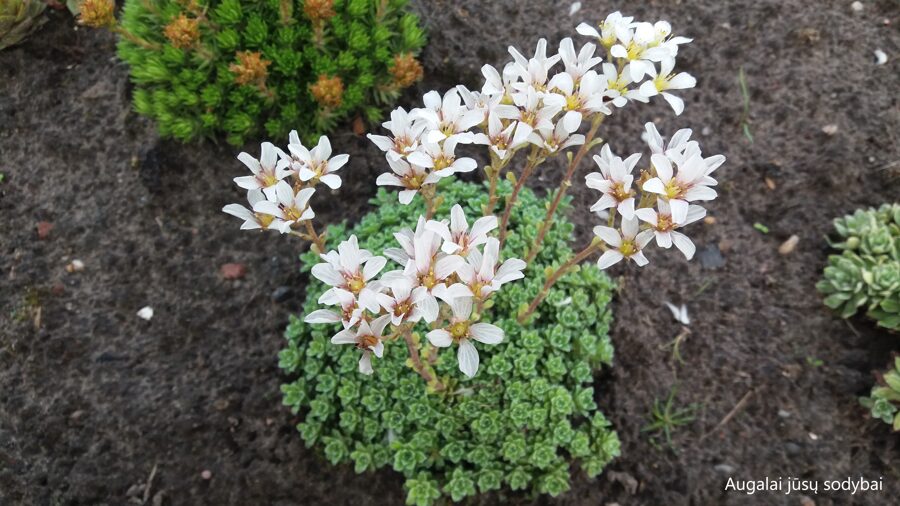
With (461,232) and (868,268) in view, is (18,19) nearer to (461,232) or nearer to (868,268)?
(461,232)

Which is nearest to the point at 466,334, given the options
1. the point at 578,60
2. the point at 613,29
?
the point at 578,60

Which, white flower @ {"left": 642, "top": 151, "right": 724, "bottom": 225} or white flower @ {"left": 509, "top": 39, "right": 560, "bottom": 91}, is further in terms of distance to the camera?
white flower @ {"left": 509, "top": 39, "right": 560, "bottom": 91}

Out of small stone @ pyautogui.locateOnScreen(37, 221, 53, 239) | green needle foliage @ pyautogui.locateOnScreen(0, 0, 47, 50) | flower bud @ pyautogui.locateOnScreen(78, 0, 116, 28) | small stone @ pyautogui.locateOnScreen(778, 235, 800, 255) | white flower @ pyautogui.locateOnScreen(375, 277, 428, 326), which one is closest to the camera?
white flower @ pyautogui.locateOnScreen(375, 277, 428, 326)

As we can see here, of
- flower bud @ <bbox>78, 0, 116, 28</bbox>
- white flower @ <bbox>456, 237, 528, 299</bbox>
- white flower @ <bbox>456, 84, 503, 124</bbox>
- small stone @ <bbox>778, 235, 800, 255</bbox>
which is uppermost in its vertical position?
white flower @ <bbox>456, 84, 503, 124</bbox>

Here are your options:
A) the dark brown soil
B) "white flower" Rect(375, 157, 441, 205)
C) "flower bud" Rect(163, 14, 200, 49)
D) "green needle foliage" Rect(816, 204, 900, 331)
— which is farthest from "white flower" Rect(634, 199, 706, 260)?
"flower bud" Rect(163, 14, 200, 49)

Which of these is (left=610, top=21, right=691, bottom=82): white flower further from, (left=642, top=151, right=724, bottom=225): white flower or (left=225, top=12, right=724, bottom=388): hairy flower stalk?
(left=642, top=151, right=724, bottom=225): white flower

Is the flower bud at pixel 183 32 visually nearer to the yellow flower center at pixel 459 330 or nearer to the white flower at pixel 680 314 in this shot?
the yellow flower center at pixel 459 330

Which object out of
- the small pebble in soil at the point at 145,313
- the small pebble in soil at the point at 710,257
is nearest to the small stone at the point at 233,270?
the small pebble in soil at the point at 145,313
